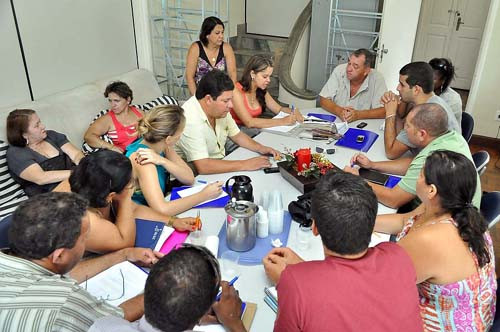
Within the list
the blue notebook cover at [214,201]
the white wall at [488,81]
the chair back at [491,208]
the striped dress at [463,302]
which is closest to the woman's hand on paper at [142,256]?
the blue notebook cover at [214,201]

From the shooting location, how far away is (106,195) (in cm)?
155

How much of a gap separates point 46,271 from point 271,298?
2.34 feet

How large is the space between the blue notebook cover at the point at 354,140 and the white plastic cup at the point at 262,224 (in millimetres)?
1174

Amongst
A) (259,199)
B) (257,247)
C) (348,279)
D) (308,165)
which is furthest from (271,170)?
(348,279)

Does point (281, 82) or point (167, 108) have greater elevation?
point (167, 108)

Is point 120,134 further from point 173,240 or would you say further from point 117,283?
point 117,283

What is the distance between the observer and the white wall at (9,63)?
8.98ft

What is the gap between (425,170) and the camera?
143 cm

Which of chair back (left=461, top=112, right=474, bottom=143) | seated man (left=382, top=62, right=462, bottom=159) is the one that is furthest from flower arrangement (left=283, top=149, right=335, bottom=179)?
chair back (left=461, top=112, right=474, bottom=143)

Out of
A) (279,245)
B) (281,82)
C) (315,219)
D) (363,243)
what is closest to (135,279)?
(279,245)

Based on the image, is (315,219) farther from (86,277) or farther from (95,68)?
(95,68)

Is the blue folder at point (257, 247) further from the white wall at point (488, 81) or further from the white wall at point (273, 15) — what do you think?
the white wall at point (273, 15)

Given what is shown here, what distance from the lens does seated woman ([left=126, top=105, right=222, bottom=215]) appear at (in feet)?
6.01

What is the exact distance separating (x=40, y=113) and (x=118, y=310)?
2169mm
